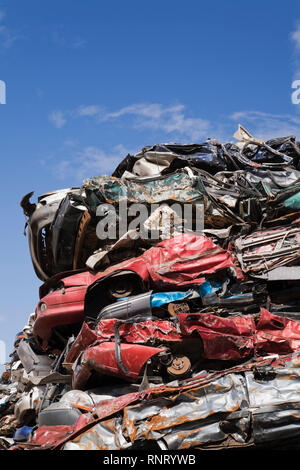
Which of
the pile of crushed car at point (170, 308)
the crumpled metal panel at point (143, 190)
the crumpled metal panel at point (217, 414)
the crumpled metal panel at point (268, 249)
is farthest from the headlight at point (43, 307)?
the crumpled metal panel at point (217, 414)

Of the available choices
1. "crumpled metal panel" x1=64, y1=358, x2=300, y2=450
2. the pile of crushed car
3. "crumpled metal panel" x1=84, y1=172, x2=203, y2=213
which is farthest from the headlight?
"crumpled metal panel" x1=64, y1=358, x2=300, y2=450

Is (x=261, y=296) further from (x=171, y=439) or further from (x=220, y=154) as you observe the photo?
(x=220, y=154)

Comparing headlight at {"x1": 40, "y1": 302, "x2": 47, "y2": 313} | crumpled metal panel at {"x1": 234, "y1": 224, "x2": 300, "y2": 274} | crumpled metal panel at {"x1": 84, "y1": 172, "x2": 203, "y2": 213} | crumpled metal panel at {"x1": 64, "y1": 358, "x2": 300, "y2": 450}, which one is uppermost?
crumpled metal panel at {"x1": 84, "y1": 172, "x2": 203, "y2": 213}

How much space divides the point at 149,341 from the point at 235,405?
235cm

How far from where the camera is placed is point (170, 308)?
866 cm

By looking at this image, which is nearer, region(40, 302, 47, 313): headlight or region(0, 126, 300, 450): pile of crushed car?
region(0, 126, 300, 450): pile of crushed car

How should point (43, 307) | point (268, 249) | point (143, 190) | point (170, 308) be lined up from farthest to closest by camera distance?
point (143, 190) → point (43, 307) → point (268, 249) → point (170, 308)

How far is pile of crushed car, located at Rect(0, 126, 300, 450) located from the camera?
5824 millimetres

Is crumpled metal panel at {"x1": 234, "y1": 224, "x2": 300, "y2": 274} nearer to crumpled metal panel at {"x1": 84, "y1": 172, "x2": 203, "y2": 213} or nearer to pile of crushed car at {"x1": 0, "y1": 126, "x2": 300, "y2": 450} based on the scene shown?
pile of crushed car at {"x1": 0, "y1": 126, "x2": 300, "y2": 450}

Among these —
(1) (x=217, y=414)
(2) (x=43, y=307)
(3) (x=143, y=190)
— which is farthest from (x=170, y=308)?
(1) (x=217, y=414)

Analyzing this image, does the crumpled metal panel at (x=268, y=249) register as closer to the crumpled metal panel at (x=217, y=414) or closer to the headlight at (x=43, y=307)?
the crumpled metal panel at (x=217, y=414)

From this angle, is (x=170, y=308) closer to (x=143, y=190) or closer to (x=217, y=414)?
(x=143, y=190)

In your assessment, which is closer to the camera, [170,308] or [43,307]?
[170,308]
